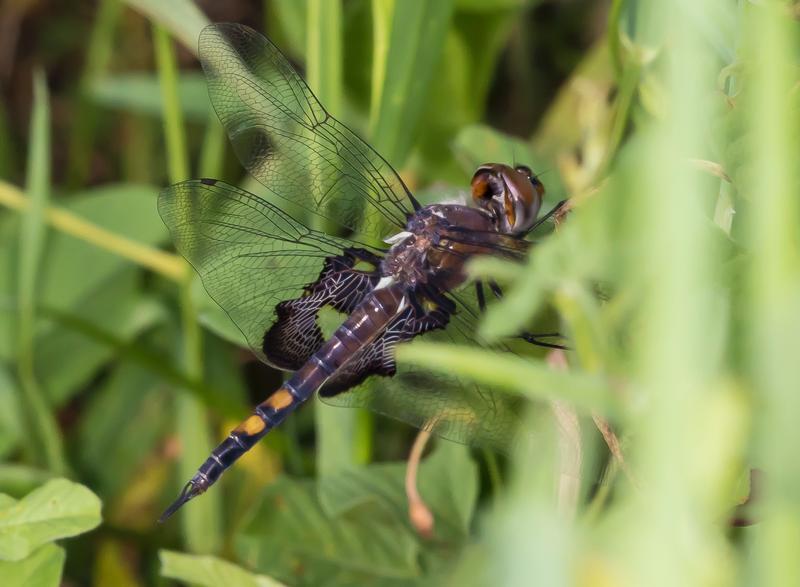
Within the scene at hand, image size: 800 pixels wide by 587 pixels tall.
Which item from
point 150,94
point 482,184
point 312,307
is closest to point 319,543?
point 312,307

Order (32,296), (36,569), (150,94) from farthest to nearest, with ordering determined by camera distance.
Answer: (150,94)
(32,296)
(36,569)

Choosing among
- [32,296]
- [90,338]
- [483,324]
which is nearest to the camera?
[483,324]

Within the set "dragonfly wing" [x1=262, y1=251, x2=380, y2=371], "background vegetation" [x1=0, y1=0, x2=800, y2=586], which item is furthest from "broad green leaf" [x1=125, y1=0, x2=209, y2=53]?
"dragonfly wing" [x1=262, y1=251, x2=380, y2=371]

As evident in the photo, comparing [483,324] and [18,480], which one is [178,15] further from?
[483,324]

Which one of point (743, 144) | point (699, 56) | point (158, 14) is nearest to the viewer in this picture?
point (699, 56)

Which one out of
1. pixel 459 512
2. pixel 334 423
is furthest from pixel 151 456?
pixel 459 512

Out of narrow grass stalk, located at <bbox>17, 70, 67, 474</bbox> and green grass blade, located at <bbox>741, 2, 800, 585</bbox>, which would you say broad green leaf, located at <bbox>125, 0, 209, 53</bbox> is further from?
green grass blade, located at <bbox>741, 2, 800, 585</bbox>

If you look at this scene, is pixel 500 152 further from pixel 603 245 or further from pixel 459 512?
pixel 603 245
